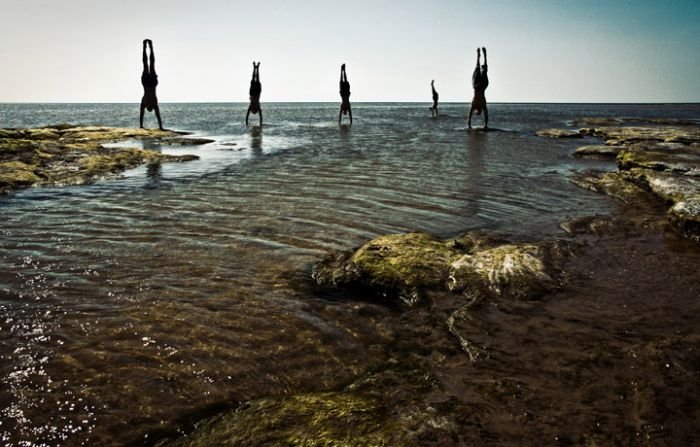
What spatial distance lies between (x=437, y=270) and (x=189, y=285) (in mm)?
2961

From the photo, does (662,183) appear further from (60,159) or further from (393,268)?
(60,159)

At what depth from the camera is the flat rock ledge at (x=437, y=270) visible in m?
4.75

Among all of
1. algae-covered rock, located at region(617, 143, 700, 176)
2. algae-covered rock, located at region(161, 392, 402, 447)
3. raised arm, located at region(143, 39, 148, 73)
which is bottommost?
algae-covered rock, located at region(161, 392, 402, 447)

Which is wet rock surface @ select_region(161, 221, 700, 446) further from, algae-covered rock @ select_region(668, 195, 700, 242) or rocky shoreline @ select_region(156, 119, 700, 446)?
algae-covered rock @ select_region(668, 195, 700, 242)

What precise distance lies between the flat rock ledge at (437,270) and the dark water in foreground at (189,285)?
46 cm

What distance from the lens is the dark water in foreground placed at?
3.07 metres

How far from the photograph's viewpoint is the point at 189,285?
16.0 ft

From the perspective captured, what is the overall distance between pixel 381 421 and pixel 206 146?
766 inches

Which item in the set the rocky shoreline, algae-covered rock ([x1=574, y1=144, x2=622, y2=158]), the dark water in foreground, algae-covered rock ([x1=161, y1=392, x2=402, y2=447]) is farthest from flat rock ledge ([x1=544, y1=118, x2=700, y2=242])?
algae-covered rock ([x1=161, y1=392, x2=402, y2=447])

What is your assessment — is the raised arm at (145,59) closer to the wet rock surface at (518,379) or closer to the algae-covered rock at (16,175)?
the algae-covered rock at (16,175)

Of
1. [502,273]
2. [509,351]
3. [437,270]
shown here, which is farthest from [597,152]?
[509,351]

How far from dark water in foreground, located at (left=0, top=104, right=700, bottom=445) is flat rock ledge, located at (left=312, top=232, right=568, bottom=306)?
46cm

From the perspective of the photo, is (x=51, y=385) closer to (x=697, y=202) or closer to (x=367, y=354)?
(x=367, y=354)

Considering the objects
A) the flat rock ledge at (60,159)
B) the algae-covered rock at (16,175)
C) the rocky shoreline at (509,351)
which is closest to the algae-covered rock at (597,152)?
A: the rocky shoreline at (509,351)
